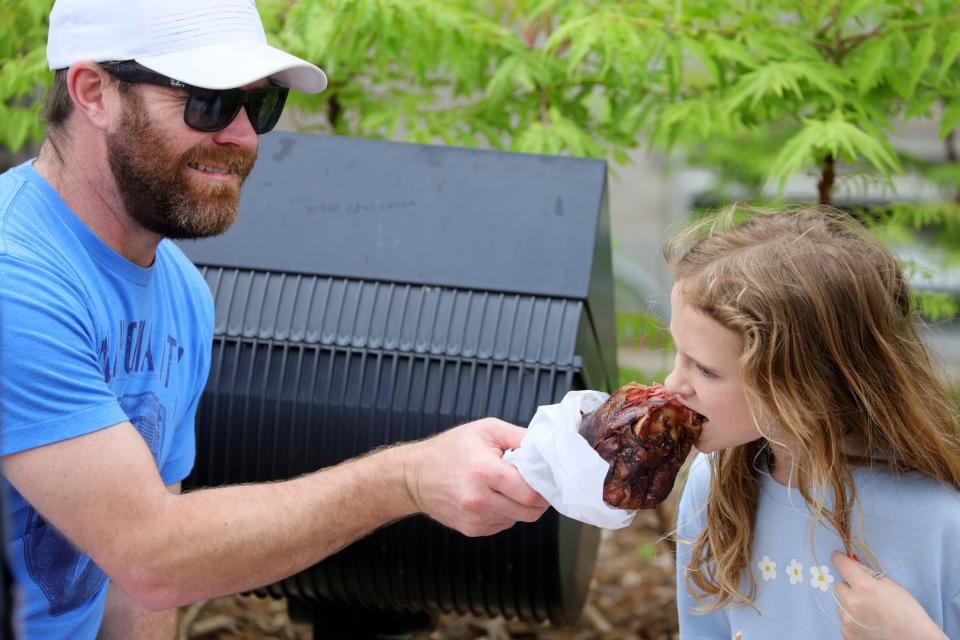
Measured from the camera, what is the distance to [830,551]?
206cm

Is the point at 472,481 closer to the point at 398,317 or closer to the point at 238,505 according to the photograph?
the point at 238,505

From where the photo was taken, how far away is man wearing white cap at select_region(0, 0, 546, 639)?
2008mm

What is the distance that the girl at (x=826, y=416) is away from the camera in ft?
6.37

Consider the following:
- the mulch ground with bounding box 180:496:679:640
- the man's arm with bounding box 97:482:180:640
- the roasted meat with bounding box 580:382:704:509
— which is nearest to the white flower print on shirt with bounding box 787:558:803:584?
the roasted meat with bounding box 580:382:704:509

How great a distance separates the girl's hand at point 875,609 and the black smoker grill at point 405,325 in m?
0.74

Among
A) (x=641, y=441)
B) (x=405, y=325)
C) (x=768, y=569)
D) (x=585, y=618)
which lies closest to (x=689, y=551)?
(x=768, y=569)

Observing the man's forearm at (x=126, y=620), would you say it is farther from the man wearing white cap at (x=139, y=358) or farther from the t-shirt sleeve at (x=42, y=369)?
the t-shirt sleeve at (x=42, y=369)

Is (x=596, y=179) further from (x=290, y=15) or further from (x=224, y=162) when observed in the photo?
(x=290, y=15)

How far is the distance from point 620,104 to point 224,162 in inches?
64.7

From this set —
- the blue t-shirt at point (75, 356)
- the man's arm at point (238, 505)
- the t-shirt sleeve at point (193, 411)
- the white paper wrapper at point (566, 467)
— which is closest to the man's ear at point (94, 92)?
the blue t-shirt at point (75, 356)

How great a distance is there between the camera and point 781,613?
2102 mm

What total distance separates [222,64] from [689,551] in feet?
4.54

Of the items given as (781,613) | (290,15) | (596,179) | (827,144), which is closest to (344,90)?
(290,15)

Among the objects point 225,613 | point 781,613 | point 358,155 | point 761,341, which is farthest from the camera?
point 225,613
